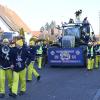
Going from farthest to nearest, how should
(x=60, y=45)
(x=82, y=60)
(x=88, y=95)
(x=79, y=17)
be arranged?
(x=79, y=17), (x=60, y=45), (x=82, y=60), (x=88, y=95)

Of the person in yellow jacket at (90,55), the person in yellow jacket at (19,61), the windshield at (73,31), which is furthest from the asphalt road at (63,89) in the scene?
the windshield at (73,31)

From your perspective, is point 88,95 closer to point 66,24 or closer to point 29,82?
point 29,82

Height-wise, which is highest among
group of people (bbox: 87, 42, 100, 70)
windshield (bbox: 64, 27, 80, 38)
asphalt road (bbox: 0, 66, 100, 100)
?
windshield (bbox: 64, 27, 80, 38)

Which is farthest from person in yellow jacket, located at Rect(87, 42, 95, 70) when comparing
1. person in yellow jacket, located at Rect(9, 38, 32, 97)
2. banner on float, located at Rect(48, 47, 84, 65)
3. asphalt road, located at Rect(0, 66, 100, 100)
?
person in yellow jacket, located at Rect(9, 38, 32, 97)

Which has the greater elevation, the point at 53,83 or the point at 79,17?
the point at 79,17

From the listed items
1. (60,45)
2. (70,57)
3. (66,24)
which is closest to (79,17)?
(66,24)

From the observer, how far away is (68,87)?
620 inches

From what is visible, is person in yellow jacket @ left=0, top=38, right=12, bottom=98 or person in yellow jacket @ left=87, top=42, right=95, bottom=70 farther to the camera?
person in yellow jacket @ left=87, top=42, right=95, bottom=70

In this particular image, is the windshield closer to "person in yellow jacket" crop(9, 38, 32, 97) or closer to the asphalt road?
the asphalt road

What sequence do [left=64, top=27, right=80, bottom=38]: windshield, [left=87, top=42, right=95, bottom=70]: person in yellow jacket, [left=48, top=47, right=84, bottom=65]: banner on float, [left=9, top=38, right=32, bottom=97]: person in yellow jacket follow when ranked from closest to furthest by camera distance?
[left=9, top=38, right=32, bottom=97]: person in yellow jacket < [left=87, top=42, right=95, bottom=70]: person in yellow jacket < [left=48, top=47, right=84, bottom=65]: banner on float < [left=64, top=27, right=80, bottom=38]: windshield

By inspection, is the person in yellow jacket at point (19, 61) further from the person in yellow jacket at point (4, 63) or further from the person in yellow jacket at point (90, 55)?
the person in yellow jacket at point (90, 55)

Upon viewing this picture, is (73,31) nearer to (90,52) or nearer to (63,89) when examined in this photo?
(90,52)

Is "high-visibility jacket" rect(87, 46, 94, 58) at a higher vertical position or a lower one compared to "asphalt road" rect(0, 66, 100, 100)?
higher

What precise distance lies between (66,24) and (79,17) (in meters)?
1.98
